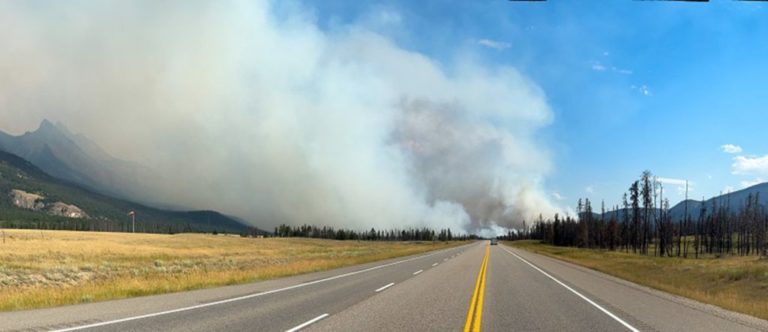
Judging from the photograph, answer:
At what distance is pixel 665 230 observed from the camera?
10056 centimetres

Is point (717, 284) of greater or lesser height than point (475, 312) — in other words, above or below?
below

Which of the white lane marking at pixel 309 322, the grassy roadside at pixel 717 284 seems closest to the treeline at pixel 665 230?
the grassy roadside at pixel 717 284

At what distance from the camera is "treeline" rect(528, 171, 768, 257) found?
9581 centimetres

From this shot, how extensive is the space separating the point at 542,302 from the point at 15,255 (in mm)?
53738

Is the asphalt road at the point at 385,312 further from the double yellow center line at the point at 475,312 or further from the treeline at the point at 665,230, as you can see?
the treeline at the point at 665,230

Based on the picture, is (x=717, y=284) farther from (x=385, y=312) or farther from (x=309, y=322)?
(x=309, y=322)

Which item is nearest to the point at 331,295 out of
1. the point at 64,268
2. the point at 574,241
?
the point at 64,268

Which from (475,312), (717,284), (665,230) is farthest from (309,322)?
(665,230)

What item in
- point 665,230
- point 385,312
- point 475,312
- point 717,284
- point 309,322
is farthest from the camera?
point 665,230

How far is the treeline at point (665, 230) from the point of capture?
95.8 metres

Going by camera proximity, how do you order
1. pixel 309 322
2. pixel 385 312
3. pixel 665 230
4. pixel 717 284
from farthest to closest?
pixel 665 230, pixel 717 284, pixel 385 312, pixel 309 322

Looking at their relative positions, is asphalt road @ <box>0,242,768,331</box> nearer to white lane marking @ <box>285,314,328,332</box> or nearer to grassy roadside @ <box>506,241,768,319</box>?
white lane marking @ <box>285,314,328,332</box>

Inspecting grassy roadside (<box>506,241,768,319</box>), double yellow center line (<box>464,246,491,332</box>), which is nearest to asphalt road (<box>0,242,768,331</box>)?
Result: double yellow center line (<box>464,246,491,332</box>)

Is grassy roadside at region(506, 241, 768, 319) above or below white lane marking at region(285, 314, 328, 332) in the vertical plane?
below
